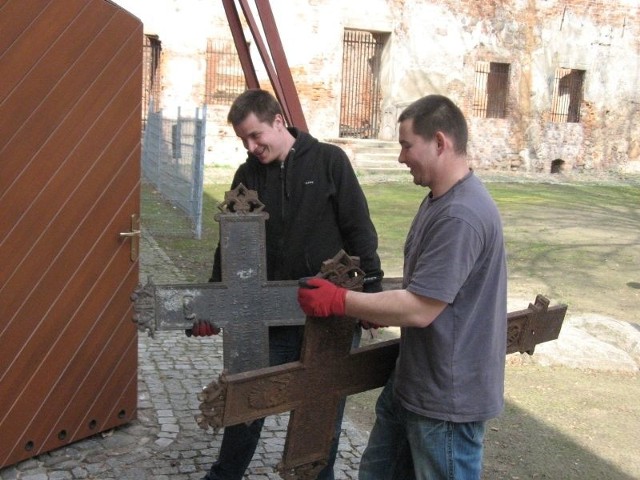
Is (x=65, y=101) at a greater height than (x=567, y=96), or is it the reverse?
(x=567, y=96)

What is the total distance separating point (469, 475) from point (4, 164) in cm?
248

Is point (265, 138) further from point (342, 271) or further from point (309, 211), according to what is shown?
point (342, 271)

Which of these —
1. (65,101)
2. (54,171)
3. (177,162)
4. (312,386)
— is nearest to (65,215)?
(54,171)

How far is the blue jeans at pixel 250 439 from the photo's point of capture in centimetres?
328

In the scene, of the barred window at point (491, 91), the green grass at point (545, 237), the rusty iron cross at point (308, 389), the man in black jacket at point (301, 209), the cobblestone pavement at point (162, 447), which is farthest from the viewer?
the barred window at point (491, 91)

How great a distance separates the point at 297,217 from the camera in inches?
129

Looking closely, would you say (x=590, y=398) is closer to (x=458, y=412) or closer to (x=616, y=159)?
(x=458, y=412)

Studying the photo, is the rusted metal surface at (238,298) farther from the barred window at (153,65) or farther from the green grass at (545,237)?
the barred window at (153,65)

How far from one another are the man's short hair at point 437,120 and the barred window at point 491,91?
68.6 feet

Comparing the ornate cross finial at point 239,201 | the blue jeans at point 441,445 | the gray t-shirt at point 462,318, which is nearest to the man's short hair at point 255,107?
the ornate cross finial at point 239,201

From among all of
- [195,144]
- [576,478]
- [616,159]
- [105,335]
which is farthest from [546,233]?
[616,159]

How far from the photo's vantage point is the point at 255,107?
10.3 feet

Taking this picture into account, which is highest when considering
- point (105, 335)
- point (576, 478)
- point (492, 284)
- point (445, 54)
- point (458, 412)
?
point (445, 54)

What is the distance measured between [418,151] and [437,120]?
0.11 m
